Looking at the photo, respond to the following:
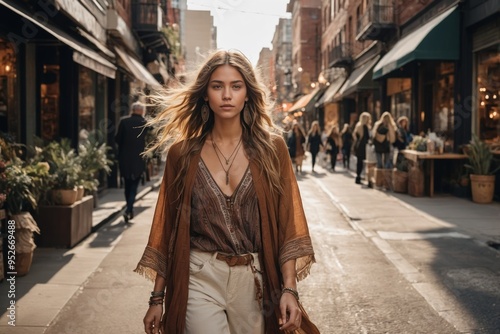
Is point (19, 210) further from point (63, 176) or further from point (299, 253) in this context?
point (299, 253)

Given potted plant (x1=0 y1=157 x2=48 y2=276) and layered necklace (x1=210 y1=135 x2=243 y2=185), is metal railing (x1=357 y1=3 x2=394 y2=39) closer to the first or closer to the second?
potted plant (x1=0 y1=157 x2=48 y2=276)

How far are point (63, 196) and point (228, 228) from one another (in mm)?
5803

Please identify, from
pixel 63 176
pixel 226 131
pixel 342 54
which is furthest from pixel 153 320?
pixel 342 54

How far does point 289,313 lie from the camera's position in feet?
8.38

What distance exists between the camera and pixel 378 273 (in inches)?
264

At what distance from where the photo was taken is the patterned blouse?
2.59 m

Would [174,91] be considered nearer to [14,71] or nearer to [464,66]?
[14,71]

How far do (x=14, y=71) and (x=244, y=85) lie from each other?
8.04 meters

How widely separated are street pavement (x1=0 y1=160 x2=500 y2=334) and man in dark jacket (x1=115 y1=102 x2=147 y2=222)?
19.2 inches

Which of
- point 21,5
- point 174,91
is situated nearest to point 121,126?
point 21,5

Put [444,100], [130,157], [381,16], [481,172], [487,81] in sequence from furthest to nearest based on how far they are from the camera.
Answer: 1. [381,16]
2. [444,100]
3. [487,81]
4. [481,172]
5. [130,157]

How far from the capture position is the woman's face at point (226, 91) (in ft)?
8.80

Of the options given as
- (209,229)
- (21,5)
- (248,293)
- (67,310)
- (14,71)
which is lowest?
(67,310)

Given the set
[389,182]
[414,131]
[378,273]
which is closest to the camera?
[378,273]
